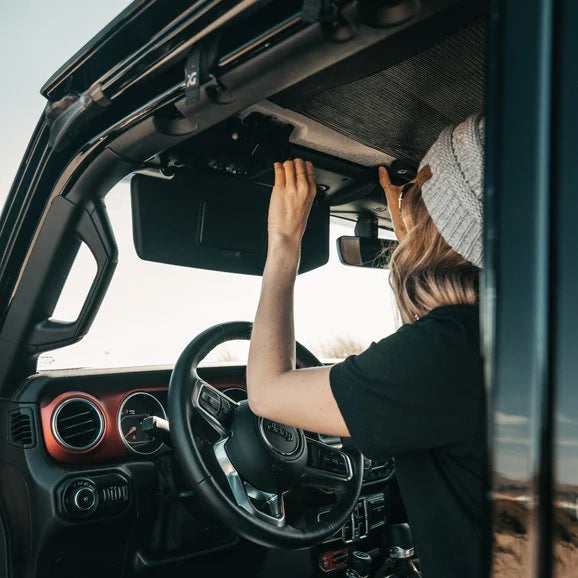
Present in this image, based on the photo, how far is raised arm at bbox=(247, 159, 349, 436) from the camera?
4.74 ft

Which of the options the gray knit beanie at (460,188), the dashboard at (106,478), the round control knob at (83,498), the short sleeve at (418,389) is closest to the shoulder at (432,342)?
the short sleeve at (418,389)

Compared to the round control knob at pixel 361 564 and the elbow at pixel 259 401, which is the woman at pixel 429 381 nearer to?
the elbow at pixel 259 401

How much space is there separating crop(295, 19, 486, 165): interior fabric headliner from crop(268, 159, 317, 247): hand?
17cm

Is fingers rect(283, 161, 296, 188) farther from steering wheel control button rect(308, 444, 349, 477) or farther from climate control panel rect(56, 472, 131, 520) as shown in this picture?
climate control panel rect(56, 472, 131, 520)

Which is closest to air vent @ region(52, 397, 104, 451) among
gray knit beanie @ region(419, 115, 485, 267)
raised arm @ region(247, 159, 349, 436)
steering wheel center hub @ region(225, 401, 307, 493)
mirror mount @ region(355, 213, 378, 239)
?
steering wheel center hub @ region(225, 401, 307, 493)

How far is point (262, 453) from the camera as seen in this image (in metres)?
2.19

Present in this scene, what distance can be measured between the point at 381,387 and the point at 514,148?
21.8 inches

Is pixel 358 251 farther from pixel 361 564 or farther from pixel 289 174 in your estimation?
pixel 361 564

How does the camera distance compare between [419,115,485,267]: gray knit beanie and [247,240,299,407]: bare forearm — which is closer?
[419,115,485,267]: gray knit beanie

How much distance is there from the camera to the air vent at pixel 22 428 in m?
2.30

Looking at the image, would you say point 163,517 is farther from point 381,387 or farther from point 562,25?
point 562,25

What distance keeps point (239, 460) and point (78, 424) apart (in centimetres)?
61

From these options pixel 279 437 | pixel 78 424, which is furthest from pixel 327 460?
pixel 78 424

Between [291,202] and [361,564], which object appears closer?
[291,202]
